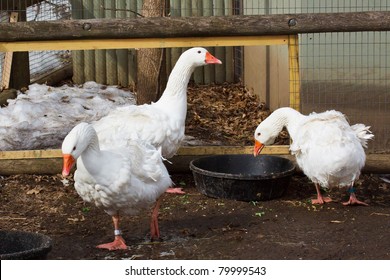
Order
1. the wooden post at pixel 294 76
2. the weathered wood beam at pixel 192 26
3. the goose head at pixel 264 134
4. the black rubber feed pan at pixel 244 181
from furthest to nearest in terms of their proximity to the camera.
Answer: the wooden post at pixel 294 76
the weathered wood beam at pixel 192 26
the goose head at pixel 264 134
the black rubber feed pan at pixel 244 181

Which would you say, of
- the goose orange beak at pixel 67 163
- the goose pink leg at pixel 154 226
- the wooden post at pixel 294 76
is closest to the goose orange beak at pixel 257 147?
the wooden post at pixel 294 76

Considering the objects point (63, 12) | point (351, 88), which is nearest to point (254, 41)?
point (351, 88)

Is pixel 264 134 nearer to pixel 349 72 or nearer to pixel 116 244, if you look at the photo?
pixel 349 72

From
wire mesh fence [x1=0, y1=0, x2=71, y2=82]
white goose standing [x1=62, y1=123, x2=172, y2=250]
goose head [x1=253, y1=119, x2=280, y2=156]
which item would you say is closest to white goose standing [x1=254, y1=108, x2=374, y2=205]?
goose head [x1=253, y1=119, x2=280, y2=156]

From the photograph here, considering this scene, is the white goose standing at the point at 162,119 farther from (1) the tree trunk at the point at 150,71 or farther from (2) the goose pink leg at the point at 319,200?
(1) the tree trunk at the point at 150,71

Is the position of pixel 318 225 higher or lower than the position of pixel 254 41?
lower

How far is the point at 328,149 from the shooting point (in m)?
7.27

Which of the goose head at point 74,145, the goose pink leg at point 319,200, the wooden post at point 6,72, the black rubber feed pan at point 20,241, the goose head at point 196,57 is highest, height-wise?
the goose head at point 196,57

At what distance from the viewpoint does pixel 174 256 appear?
6.24 metres

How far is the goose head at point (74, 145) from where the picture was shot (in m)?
5.87

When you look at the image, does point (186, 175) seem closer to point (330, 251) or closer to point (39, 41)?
point (39, 41)

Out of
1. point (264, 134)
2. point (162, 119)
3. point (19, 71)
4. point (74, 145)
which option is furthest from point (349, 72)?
point (19, 71)

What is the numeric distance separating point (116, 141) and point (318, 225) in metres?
2.00

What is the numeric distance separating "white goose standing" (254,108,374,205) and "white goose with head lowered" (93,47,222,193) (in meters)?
1.14
